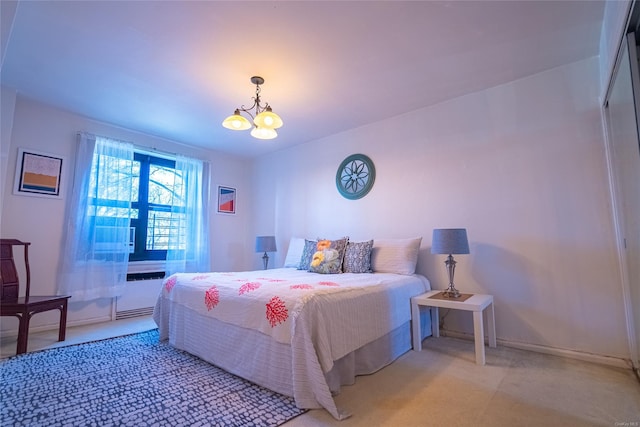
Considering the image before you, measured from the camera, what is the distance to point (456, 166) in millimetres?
2980

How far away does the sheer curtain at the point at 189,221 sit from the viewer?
4.10 meters

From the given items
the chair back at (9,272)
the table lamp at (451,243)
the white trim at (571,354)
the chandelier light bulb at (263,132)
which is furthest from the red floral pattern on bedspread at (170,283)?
the white trim at (571,354)

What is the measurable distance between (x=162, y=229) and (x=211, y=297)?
2.40 meters

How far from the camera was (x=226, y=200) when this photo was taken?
489 cm

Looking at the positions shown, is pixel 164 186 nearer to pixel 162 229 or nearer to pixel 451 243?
pixel 162 229

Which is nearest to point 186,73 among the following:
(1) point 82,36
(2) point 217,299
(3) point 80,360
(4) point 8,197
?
(1) point 82,36

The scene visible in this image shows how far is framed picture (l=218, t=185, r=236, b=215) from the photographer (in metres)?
4.81

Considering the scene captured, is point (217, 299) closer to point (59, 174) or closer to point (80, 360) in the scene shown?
point (80, 360)

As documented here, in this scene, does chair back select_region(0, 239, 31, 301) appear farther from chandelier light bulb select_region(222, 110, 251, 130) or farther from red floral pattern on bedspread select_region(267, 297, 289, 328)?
red floral pattern on bedspread select_region(267, 297, 289, 328)

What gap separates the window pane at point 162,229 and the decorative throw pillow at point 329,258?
2.15 meters

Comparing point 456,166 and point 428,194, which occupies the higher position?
point 456,166

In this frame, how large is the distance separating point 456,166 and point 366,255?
4.31 ft

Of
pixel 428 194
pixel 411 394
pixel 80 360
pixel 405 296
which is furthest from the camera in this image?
pixel 428 194

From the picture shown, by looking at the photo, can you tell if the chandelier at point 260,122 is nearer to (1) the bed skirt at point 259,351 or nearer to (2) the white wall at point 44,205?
(1) the bed skirt at point 259,351
